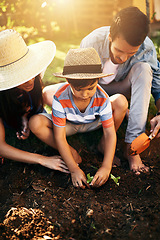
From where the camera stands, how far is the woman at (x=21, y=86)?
167 cm

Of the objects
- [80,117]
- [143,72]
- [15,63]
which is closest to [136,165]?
[80,117]

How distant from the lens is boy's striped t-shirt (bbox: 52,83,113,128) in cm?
185

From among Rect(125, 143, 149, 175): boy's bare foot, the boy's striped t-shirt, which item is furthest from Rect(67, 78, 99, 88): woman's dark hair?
Rect(125, 143, 149, 175): boy's bare foot

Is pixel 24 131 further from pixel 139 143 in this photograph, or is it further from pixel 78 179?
pixel 139 143

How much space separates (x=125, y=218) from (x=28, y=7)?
15.3 ft

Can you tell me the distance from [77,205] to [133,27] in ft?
4.36

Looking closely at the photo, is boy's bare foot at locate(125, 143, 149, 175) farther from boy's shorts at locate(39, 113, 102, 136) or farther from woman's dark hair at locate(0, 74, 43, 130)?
woman's dark hair at locate(0, 74, 43, 130)

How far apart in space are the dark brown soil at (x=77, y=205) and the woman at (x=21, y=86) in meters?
0.18

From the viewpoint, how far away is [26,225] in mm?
1487

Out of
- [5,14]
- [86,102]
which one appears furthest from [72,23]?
[86,102]

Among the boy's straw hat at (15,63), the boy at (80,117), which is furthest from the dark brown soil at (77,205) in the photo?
the boy's straw hat at (15,63)

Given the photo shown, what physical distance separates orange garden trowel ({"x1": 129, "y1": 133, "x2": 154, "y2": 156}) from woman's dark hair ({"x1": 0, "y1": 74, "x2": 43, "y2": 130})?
89 cm

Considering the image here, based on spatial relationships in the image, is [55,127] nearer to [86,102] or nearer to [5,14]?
[86,102]

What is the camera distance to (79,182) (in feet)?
5.93
